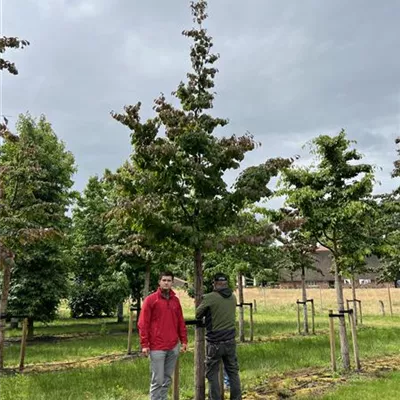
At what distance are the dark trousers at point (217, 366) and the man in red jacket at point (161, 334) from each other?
1.74 ft

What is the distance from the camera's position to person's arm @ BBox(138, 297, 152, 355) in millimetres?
5730

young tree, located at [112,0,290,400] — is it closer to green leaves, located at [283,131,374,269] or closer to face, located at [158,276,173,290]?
face, located at [158,276,173,290]

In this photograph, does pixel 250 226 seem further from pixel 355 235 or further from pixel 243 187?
pixel 355 235

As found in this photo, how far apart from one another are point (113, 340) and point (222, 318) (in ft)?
39.2

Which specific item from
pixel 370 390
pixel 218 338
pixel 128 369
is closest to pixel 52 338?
pixel 128 369

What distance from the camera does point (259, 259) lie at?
1605 cm

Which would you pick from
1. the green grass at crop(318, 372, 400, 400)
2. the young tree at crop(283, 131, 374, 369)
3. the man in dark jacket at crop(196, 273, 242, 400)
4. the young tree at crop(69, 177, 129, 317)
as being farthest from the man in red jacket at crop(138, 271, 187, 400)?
the young tree at crop(69, 177, 129, 317)

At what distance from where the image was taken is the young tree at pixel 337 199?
9555 millimetres

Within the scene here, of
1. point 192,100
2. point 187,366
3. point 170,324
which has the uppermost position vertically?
point 192,100

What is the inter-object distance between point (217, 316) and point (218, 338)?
0.32 meters

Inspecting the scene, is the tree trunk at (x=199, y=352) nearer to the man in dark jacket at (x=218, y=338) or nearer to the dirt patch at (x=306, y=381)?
the man in dark jacket at (x=218, y=338)

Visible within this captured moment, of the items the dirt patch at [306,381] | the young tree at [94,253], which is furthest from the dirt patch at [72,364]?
the young tree at [94,253]

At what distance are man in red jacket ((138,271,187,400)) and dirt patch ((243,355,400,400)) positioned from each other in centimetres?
186

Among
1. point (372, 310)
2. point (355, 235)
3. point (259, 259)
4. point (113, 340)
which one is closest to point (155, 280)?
point (113, 340)
